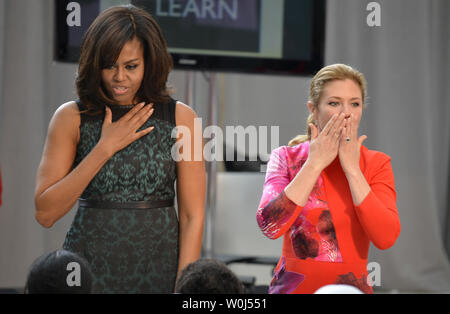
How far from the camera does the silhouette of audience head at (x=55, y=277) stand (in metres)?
0.85

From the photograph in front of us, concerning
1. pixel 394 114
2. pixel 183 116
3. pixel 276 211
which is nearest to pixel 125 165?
pixel 183 116

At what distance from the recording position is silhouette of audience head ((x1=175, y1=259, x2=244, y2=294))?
851mm

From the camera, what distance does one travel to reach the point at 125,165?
5.01 ft

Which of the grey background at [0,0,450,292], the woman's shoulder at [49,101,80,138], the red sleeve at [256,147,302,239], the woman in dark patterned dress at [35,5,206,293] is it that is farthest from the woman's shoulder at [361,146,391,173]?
the grey background at [0,0,450,292]

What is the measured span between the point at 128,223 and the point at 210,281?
0.71m

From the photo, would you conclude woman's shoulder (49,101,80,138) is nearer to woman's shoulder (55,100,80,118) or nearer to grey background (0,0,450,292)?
woman's shoulder (55,100,80,118)

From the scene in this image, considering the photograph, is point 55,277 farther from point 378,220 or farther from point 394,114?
point 394,114

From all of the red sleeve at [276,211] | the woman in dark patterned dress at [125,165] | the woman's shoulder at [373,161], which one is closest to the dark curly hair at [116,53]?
the woman in dark patterned dress at [125,165]

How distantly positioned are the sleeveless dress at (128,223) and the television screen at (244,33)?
1.38 metres

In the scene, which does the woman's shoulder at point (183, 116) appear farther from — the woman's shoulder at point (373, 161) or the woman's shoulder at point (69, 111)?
the woman's shoulder at point (373, 161)

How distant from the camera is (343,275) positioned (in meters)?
1.45

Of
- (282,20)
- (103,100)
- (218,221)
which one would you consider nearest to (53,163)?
(103,100)

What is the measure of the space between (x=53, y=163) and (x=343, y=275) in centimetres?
78
